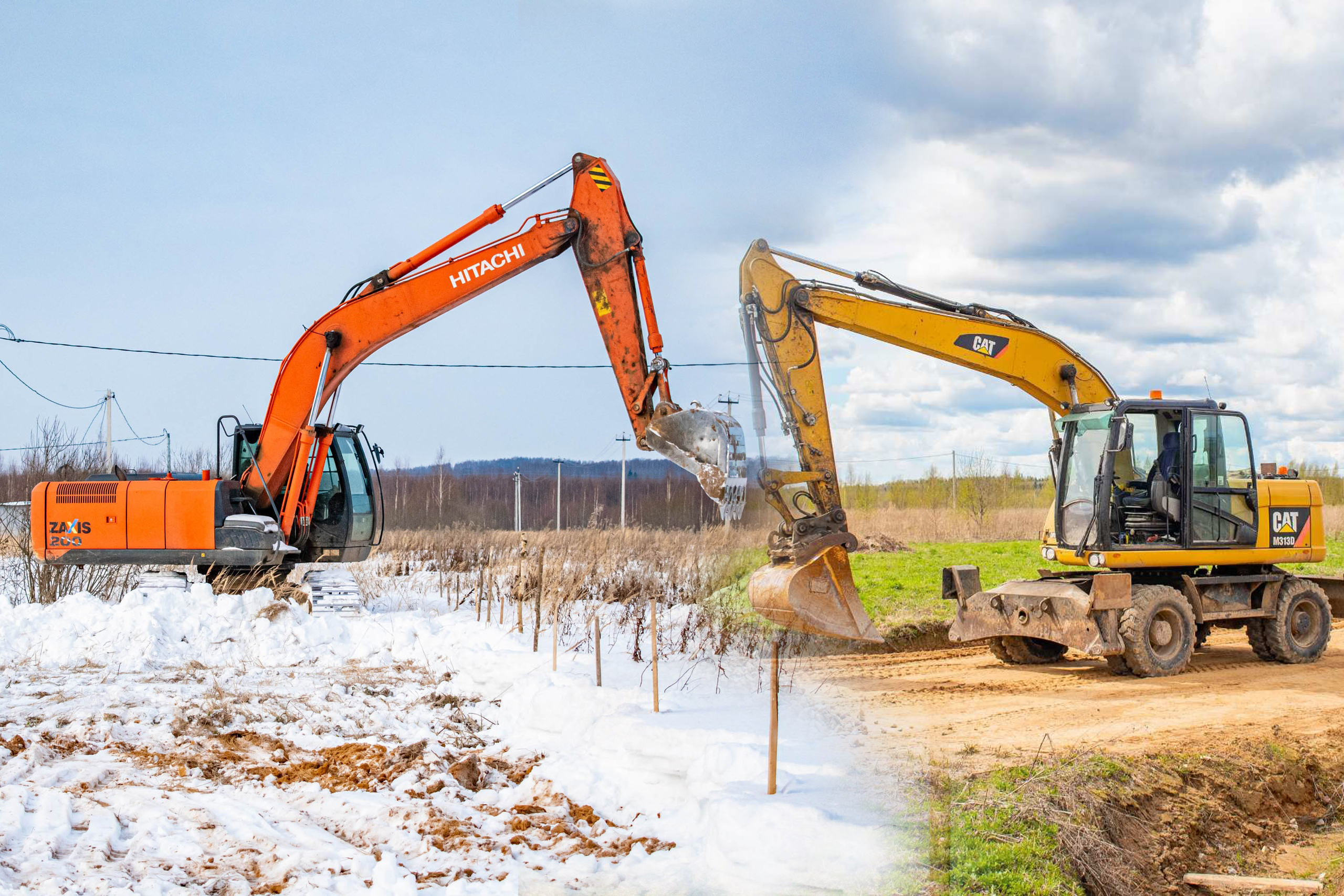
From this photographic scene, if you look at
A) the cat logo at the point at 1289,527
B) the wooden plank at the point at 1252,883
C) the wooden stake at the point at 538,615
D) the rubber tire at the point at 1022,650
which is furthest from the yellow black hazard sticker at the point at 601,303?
the wooden plank at the point at 1252,883

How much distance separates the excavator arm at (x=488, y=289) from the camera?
985 cm

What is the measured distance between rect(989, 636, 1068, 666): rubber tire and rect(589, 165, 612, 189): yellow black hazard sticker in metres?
6.32

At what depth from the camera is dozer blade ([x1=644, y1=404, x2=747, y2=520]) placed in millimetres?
9188

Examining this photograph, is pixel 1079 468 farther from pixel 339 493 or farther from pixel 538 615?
pixel 339 493

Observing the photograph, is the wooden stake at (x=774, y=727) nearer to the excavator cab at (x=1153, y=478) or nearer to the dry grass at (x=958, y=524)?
the excavator cab at (x=1153, y=478)

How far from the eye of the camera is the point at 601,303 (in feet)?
37.9

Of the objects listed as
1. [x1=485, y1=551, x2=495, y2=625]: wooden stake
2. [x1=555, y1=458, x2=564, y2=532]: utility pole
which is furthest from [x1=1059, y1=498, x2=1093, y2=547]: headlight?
[x1=555, y1=458, x2=564, y2=532]: utility pole

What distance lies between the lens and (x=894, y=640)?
12719 millimetres

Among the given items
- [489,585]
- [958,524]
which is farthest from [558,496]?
[489,585]

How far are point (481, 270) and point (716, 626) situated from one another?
192 inches

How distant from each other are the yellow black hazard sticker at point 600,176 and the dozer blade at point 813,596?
14.8ft

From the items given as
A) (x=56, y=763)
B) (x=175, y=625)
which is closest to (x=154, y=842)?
(x=56, y=763)

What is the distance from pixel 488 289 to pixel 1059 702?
7523 mm

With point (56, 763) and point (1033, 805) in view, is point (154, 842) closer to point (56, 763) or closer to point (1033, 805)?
point (56, 763)
